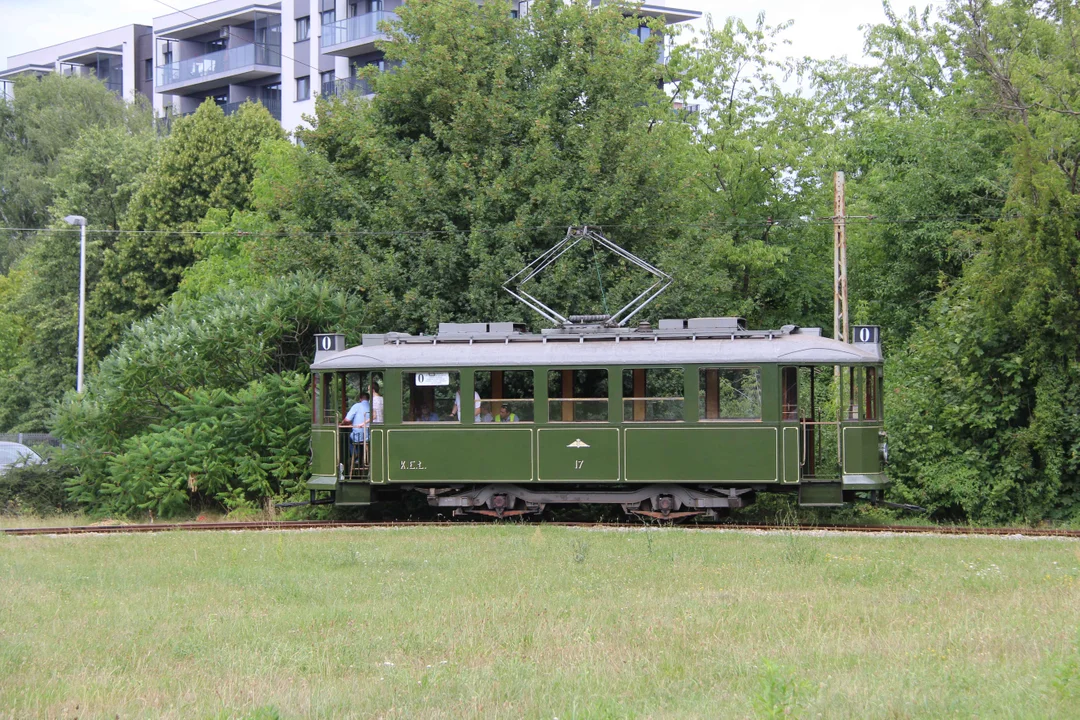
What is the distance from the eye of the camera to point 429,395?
18953mm

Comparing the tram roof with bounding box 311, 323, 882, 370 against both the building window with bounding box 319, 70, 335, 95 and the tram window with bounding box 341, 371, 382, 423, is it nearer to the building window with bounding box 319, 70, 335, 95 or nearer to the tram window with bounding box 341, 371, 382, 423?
the tram window with bounding box 341, 371, 382, 423

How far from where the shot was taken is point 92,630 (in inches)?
393

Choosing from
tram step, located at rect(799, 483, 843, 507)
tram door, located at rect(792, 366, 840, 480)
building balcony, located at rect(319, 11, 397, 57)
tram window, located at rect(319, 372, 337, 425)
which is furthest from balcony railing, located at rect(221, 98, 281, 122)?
tram step, located at rect(799, 483, 843, 507)

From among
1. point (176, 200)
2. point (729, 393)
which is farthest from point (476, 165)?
point (176, 200)

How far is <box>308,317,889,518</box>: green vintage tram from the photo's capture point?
1766 cm

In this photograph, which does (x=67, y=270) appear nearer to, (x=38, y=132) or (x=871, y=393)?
(x=38, y=132)

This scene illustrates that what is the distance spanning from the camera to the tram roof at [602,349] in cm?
1769

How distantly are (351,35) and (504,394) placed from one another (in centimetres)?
3191

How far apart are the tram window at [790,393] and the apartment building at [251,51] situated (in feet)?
103

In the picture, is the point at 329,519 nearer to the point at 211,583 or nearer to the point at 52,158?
the point at 211,583

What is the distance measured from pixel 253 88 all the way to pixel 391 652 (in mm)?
49269

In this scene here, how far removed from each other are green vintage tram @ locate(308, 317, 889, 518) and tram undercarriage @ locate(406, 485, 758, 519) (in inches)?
1.2

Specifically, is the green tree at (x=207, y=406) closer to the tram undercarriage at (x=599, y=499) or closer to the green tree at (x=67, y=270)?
the tram undercarriage at (x=599, y=499)

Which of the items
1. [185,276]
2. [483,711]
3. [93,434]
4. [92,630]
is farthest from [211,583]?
[185,276]
